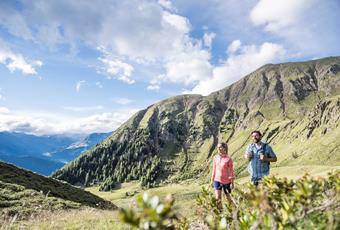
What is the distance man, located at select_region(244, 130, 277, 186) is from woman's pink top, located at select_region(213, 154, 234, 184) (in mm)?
957

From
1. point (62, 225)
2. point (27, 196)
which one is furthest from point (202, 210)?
point (27, 196)

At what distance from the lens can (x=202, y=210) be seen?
7.70m

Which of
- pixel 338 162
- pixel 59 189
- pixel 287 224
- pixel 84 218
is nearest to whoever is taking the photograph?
pixel 287 224

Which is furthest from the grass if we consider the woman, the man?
the man

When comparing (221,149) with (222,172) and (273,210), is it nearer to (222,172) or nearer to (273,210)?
(222,172)

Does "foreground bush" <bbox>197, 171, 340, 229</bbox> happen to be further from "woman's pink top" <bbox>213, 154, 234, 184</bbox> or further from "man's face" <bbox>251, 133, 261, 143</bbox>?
"woman's pink top" <bbox>213, 154, 234, 184</bbox>

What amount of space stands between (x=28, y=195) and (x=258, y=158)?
18.7 meters

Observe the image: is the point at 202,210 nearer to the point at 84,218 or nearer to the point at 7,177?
the point at 84,218

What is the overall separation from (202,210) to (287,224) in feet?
11.2

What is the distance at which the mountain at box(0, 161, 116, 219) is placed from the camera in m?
21.3

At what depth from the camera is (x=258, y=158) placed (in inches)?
579

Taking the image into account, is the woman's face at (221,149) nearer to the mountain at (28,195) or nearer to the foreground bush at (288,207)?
the mountain at (28,195)

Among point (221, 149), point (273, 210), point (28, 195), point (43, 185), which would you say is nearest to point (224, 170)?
point (221, 149)

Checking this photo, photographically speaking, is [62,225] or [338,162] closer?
[62,225]
